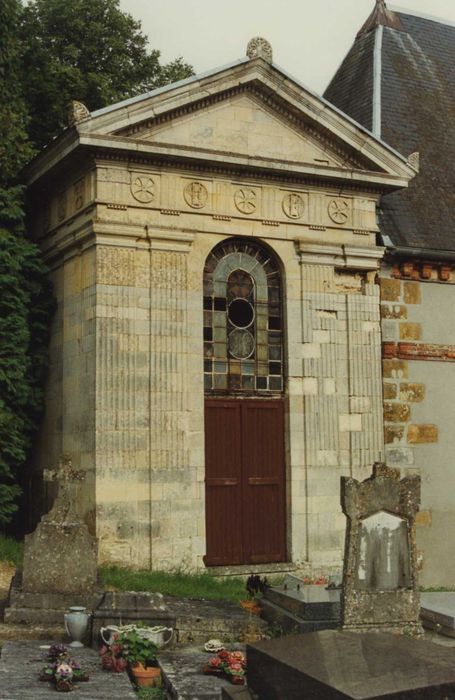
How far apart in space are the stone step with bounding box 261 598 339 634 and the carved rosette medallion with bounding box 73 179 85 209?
6.44 meters

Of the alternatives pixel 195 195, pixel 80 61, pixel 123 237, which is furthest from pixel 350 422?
pixel 80 61

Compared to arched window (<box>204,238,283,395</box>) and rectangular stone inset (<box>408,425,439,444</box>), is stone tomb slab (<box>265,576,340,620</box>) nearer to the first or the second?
arched window (<box>204,238,283,395</box>)

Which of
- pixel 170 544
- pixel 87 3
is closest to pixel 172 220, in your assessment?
pixel 170 544

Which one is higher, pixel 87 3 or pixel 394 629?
pixel 87 3

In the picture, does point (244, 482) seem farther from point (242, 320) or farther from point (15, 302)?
point (15, 302)

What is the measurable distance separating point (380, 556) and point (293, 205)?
22.3ft

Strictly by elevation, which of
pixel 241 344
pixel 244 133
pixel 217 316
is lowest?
pixel 241 344

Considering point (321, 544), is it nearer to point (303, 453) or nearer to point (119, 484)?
point (303, 453)

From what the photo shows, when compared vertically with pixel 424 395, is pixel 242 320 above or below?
above

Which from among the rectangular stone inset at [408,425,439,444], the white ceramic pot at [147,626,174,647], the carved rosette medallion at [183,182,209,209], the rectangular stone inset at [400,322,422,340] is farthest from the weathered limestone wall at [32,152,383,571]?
the white ceramic pot at [147,626,174,647]

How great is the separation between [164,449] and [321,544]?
2879mm

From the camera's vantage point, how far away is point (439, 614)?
10141 millimetres

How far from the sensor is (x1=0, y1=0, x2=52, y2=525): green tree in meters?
13.4

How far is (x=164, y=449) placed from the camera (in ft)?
42.3
